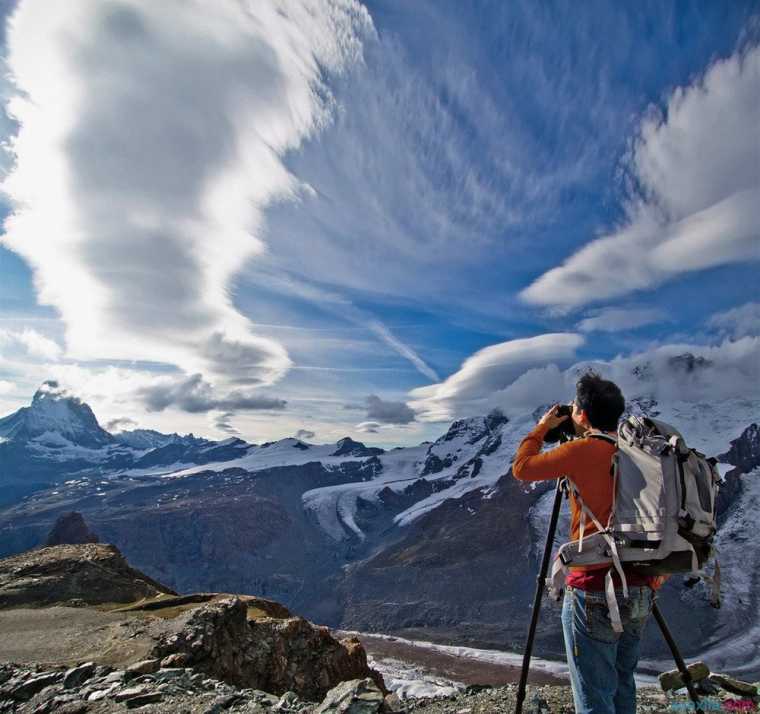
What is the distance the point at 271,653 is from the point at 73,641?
23.5 feet

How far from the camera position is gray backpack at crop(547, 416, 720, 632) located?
4.60m

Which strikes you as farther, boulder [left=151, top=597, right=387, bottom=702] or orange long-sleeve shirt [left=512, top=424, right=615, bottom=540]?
boulder [left=151, top=597, right=387, bottom=702]

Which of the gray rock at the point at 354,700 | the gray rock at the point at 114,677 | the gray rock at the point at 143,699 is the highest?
the gray rock at the point at 354,700

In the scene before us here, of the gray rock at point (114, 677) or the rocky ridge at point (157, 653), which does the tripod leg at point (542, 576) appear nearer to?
the rocky ridge at point (157, 653)

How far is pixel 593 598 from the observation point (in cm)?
492

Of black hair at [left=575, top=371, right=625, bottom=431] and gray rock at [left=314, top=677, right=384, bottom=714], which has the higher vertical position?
black hair at [left=575, top=371, right=625, bottom=431]

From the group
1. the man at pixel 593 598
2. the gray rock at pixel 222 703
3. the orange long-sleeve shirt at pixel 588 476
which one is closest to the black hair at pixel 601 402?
the man at pixel 593 598

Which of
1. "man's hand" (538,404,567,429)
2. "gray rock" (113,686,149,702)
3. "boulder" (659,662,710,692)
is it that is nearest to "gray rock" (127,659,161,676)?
"gray rock" (113,686,149,702)

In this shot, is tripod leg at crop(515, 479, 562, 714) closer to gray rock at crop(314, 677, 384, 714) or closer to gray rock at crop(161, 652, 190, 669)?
gray rock at crop(314, 677, 384, 714)

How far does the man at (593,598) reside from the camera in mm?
4918

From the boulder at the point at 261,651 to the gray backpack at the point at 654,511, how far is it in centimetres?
1031

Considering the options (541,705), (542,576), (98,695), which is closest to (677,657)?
(542,576)

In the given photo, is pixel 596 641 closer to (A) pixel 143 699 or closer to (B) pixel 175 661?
(A) pixel 143 699

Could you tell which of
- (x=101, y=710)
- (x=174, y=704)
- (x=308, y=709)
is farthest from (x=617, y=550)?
(x=101, y=710)
